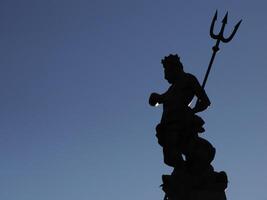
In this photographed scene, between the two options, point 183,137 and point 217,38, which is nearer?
point 183,137

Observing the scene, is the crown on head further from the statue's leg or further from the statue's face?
the statue's leg

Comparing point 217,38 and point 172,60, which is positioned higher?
point 217,38

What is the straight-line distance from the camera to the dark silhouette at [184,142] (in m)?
9.98

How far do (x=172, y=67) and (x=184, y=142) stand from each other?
183cm

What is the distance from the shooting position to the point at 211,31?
40.3 ft

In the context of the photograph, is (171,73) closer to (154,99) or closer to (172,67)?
(172,67)

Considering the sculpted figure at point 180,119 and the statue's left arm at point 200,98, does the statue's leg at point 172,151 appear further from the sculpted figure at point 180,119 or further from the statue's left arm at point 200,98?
the statue's left arm at point 200,98

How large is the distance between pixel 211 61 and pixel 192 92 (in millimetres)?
1507

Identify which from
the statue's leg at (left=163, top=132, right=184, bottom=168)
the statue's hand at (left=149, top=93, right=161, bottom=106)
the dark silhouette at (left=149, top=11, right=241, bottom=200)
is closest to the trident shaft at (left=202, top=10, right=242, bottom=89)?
the dark silhouette at (left=149, top=11, right=241, bottom=200)

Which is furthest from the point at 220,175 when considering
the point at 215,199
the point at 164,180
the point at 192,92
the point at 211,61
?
the point at 211,61

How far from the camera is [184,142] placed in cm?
1056

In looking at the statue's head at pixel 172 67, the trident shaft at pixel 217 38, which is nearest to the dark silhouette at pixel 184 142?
the statue's head at pixel 172 67

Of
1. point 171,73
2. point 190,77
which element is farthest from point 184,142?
point 171,73

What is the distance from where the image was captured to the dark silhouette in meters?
9.98
